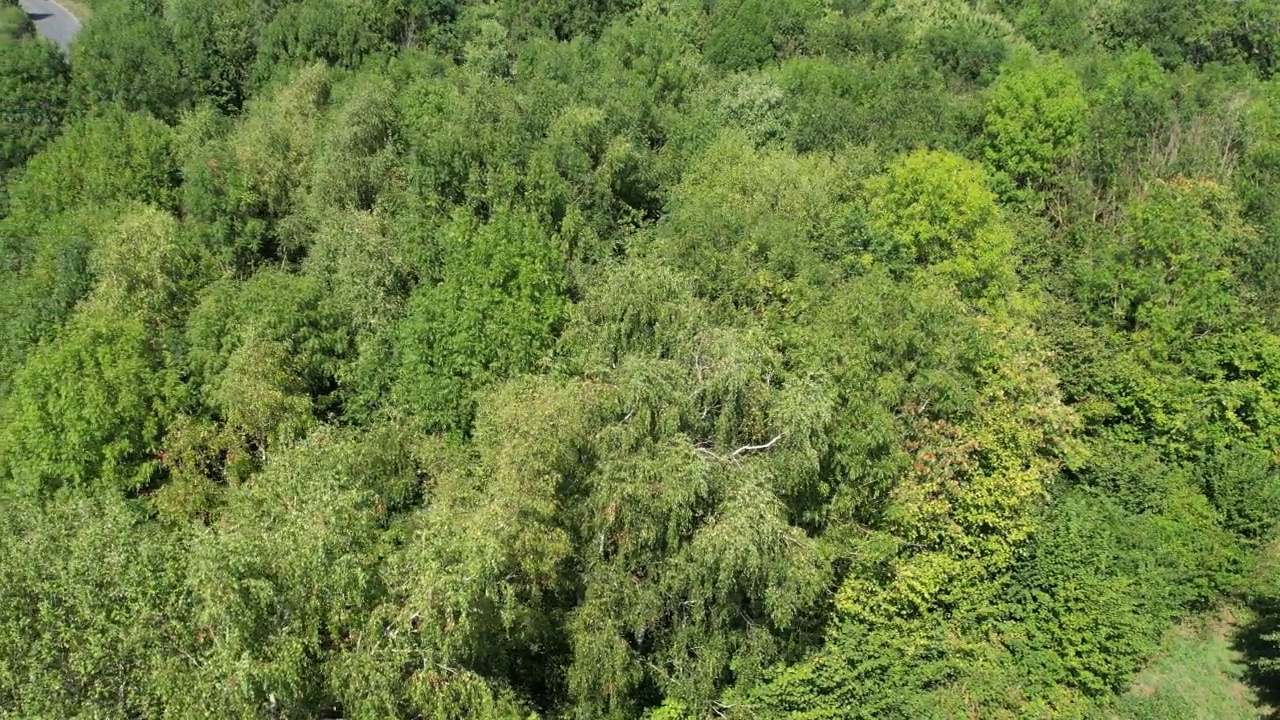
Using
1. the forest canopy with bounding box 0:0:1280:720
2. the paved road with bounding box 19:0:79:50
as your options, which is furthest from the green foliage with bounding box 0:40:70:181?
the paved road with bounding box 19:0:79:50

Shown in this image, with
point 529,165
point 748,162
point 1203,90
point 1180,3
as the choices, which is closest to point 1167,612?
point 748,162

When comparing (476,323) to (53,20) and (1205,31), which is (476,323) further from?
(1205,31)

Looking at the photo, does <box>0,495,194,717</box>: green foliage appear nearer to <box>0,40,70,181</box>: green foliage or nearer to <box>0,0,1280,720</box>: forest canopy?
<box>0,0,1280,720</box>: forest canopy

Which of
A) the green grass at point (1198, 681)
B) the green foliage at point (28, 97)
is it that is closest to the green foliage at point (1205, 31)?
the green grass at point (1198, 681)

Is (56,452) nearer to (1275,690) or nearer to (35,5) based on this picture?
(1275,690)

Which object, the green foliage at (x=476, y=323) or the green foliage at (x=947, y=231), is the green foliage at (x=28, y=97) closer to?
the green foliage at (x=476, y=323)

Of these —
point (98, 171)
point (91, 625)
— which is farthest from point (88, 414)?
point (98, 171)

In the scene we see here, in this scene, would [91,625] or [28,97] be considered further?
[28,97]
